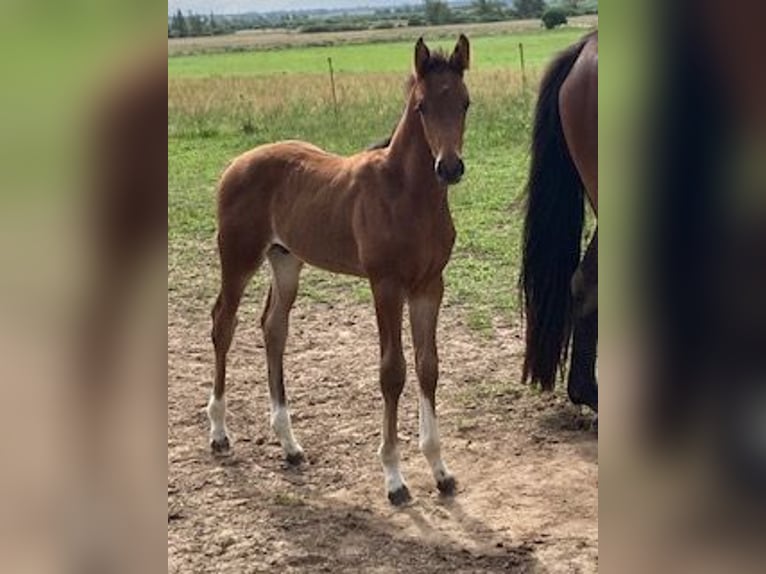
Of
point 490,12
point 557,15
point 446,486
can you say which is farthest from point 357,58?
point 446,486

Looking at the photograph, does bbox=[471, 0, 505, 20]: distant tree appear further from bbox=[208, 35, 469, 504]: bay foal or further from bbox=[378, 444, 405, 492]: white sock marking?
bbox=[378, 444, 405, 492]: white sock marking

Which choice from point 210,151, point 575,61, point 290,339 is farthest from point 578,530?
point 210,151

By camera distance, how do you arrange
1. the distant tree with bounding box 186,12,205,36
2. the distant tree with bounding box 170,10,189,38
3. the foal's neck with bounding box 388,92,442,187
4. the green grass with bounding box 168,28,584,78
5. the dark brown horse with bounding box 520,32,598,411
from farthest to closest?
1. the green grass with bounding box 168,28,584,78
2. the dark brown horse with bounding box 520,32,598,411
3. the foal's neck with bounding box 388,92,442,187
4. the distant tree with bounding box 186,12,205,36
5. the distant tree with bounding box 170,10,189,38

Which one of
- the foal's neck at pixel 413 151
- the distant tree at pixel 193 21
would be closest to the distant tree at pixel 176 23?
the distant tree at pixel 193 21

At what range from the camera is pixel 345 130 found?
12586mm

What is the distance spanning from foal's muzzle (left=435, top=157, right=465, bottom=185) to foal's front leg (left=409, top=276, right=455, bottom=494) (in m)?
0.59

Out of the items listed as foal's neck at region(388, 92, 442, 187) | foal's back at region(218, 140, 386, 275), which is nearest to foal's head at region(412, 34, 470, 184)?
foal's neck at region(388, 92, 442, 187)

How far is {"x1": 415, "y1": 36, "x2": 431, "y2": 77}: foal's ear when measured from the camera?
3.04m

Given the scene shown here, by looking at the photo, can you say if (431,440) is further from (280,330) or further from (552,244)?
(552,244)

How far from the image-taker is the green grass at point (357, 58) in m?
17.1

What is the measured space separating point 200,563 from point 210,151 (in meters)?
9.42

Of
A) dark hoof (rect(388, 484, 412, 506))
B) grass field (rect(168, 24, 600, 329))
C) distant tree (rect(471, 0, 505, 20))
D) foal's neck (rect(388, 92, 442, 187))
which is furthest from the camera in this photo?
distant tree (rect(471, 0, 505, 20))
